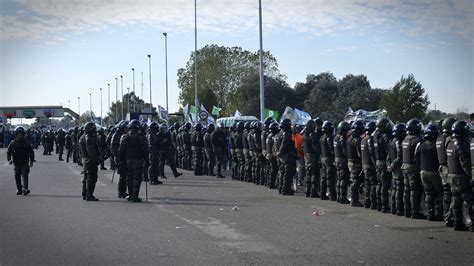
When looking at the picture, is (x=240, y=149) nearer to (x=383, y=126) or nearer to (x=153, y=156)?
(x=153, y=156)

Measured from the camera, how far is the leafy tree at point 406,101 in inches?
2153

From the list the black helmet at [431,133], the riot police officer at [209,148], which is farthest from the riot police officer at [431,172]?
the riot police officer at [209,148]

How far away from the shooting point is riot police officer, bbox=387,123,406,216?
12.4 metres

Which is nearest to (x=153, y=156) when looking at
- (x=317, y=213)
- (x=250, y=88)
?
(x=317, y=213)

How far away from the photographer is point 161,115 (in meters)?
43.0

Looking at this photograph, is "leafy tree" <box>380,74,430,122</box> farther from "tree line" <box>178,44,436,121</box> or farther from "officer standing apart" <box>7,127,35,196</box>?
"officer standing apart" <box>7,127,35,196</box>

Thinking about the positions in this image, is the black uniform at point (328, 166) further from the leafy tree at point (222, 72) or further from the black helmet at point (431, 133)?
the leafy tree at point (222, 72)

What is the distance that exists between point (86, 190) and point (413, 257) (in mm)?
9583

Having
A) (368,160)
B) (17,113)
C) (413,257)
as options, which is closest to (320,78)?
(17,113)

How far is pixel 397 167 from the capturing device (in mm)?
12383

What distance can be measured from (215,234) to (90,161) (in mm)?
6440

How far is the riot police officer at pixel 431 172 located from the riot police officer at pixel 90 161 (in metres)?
8.01

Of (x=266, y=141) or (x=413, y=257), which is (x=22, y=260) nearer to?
(x=413, y=257)

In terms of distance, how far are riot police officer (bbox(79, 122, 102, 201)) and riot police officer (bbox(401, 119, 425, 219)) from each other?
7670 mm
